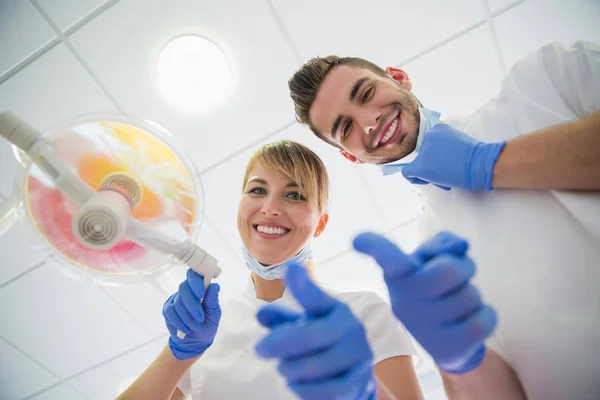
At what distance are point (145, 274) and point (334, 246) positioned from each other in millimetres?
1698

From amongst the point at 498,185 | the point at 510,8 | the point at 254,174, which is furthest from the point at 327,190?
the point at 510,8

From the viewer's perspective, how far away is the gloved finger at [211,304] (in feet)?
3.04

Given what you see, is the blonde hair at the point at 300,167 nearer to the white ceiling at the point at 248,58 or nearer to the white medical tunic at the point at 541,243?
the white medical tunic at the point at 541,243

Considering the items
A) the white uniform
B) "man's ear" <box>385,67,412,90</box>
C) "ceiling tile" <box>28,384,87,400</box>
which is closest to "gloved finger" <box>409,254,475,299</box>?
the white uniform

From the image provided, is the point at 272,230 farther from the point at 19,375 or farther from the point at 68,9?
the point at 19,375

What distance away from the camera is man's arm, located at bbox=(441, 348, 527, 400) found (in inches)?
29.0

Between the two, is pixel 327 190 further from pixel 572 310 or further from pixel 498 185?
pixel 572 310

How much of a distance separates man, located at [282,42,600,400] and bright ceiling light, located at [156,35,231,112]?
105 centimetres

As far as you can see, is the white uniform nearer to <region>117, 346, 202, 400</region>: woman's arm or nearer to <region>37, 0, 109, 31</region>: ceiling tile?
<region>117, 346, 202, 400</region>: woman's arm

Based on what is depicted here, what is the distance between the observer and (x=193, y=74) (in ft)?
5.59

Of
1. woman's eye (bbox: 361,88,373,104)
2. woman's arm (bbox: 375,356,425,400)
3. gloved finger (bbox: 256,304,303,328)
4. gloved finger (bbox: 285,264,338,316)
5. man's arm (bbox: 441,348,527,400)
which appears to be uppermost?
gloved finger (bbox: 285,264,338,316)

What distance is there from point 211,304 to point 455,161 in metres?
0.83

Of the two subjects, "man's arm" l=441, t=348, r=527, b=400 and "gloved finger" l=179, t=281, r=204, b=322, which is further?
"gloved finger" l=179, t=281, r=204, b=322

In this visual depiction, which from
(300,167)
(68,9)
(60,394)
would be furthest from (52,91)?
(60,394)
